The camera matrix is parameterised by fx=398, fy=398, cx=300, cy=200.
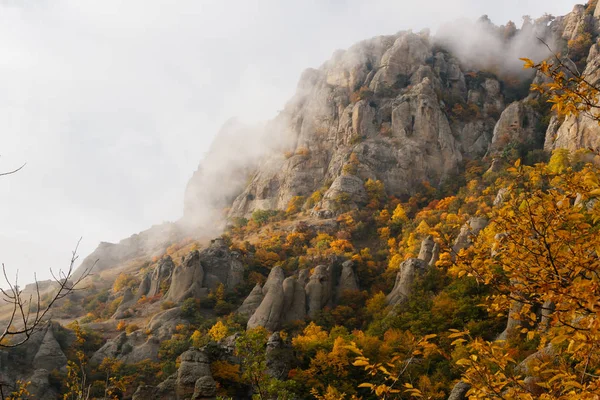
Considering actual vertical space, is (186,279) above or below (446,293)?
above

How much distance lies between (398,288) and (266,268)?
2090 cm

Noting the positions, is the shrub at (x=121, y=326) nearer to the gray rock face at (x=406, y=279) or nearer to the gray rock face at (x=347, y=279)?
the gray rock face at (x=347, y=279)

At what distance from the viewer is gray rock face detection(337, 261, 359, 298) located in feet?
141

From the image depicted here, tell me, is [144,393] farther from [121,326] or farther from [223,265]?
[223,265]

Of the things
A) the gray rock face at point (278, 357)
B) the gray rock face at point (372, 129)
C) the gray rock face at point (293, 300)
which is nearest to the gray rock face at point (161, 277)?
the gray rock face at point (293, 300)

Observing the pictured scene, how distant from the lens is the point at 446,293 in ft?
96.2

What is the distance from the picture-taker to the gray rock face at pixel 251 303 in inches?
1623

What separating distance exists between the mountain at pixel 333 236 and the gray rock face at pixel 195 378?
7 centimetres

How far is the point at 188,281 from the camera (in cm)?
4644

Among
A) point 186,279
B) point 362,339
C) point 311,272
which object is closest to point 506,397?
point 362,339

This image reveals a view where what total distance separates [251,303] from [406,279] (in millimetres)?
16581

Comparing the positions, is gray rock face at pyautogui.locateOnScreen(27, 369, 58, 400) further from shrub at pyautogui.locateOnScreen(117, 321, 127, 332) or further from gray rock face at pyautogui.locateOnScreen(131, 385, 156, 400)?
gray rock face at pyautogui.locateOnScreen(131, 385, 156, 400)

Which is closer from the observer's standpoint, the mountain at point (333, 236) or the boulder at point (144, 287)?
the mountain at point (333, 236)

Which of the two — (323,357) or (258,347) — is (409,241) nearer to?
(323,357)
